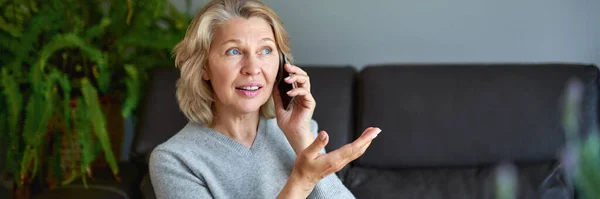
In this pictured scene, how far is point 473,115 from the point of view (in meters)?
1.91

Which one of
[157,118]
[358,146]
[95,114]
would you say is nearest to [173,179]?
[358,146]

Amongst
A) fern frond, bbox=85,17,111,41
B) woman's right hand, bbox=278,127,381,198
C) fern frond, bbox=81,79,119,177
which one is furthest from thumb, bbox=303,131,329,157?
fern frond, bbox=85,17,111,41

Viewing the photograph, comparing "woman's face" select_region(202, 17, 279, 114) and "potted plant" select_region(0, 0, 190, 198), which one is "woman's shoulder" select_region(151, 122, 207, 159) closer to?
"woman's face" select_region(202, 17, 279, 114)

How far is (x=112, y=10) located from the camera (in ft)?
7.47

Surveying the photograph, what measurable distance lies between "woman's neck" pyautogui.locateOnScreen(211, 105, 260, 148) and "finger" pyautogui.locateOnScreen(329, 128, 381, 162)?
0.41 m

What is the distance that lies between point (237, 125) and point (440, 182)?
0.70 metres

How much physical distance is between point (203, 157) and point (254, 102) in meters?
0.16

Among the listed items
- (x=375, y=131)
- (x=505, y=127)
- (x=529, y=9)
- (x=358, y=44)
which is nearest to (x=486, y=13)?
(x=529, y=9)

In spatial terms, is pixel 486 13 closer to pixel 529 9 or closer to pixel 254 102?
pixel 529 9

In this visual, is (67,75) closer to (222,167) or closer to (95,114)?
(95,114)

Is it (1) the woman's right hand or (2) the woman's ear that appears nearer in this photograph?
(1) the woman's right hand

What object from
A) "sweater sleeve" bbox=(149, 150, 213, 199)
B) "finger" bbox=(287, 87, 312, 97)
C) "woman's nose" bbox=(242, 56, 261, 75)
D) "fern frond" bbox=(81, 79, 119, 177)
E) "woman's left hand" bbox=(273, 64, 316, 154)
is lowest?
"fern frond" bbox=(81, 79, 119, 177)

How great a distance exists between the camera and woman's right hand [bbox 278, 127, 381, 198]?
98 cm

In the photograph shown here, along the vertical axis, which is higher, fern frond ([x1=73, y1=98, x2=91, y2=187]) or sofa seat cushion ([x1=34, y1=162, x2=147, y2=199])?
fern frond ([x1=73, y1=98, x2=91, y2=187])
